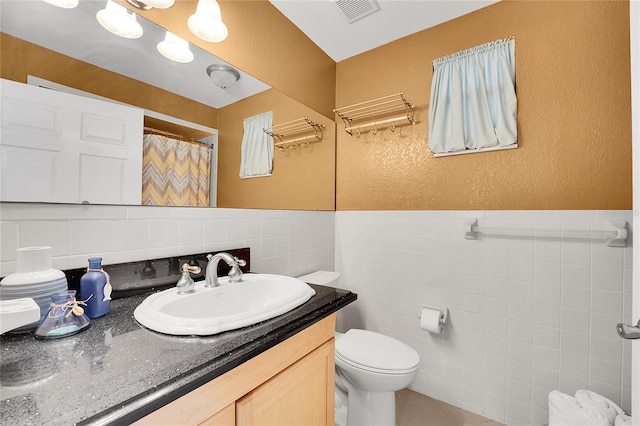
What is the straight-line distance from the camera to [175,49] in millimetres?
1174

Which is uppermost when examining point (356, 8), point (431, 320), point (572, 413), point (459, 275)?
point (356, 8)

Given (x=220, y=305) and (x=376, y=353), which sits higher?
(x=220, y=305)

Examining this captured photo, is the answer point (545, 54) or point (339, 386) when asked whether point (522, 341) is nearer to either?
point (339, 386)

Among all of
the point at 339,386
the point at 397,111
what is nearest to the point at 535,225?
the point at 397,111

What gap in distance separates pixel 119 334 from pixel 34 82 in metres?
0.80

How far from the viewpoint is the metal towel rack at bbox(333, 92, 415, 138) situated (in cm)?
187

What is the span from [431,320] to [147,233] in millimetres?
1597

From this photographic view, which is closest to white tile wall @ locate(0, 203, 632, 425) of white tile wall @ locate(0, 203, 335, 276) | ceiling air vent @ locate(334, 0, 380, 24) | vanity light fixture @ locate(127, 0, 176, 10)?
white tile wall @ locate(0, 203, 335, 276)

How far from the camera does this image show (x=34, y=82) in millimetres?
816

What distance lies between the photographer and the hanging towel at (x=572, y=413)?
1168 millimetres

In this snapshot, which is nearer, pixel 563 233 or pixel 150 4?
pixel 150 4

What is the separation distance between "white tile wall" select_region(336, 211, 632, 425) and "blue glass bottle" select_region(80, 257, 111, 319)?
1590 mm

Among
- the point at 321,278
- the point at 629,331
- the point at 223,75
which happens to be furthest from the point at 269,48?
the point at 629,331

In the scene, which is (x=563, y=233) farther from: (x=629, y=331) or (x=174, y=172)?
(x=174, y=172)
